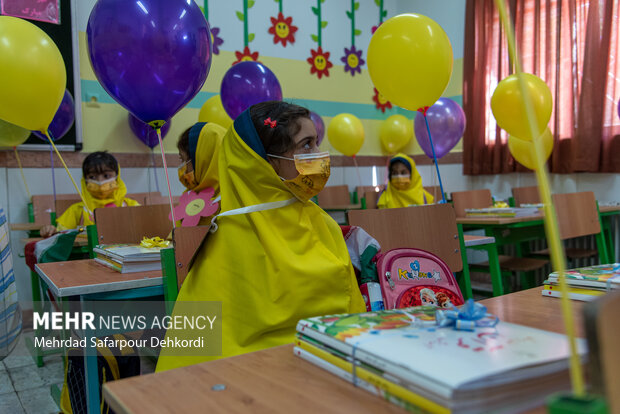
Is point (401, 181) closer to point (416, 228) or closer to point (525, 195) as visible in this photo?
point (525, 195)

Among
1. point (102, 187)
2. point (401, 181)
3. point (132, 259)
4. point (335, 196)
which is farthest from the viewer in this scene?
point (335, 196)

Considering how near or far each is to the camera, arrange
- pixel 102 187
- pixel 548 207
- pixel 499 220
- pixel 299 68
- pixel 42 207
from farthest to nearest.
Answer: pixel 299 68 → pixel 42 207 → pixel 102 187 → pixel 499 220 → pixel 548 207

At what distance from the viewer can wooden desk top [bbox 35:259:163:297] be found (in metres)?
1.49

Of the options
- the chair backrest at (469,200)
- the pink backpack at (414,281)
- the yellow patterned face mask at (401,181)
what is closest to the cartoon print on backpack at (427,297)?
the pink backpack at (414,281)

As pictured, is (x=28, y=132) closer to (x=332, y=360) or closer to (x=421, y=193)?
(x=421, y=193)

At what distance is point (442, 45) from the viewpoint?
270cm

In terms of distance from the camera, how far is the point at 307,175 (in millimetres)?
1357

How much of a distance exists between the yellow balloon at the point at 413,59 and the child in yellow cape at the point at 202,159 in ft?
3.34

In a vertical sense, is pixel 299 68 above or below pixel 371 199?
above

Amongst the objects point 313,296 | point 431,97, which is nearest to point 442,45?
point 431,97

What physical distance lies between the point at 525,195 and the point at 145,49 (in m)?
3.46

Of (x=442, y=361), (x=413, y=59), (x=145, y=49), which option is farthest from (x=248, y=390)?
(x=413, y=59)

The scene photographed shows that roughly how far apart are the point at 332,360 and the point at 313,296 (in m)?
0.53

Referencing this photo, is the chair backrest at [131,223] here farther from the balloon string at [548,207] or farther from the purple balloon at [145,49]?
the balloon string at [548,207]
